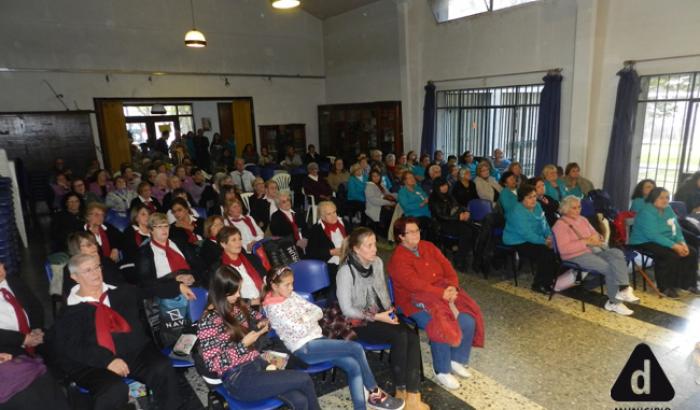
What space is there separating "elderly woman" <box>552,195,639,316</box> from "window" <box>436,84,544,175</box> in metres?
4.39

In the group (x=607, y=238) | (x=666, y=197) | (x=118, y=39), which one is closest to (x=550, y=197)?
(x=607, y=238)

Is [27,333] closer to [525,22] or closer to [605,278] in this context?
[605,278]

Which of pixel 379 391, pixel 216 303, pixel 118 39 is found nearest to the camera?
pixel 216 303

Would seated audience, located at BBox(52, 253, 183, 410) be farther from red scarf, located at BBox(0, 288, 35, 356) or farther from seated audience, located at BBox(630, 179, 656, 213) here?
seated audience, located at BBox(630, 179, 656, 213)

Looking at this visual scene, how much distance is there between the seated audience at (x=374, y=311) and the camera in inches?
114

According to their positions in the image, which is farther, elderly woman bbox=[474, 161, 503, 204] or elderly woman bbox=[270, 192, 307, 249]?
elderly woman bbox=[474, 161, 503, 204]

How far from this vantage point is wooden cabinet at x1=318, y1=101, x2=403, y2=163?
11531 mm

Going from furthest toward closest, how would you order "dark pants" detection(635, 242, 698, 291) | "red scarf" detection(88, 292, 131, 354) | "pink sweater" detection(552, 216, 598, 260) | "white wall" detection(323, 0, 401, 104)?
"white wall" detection(323, 0, 401, 104) → "dark pants" detection(635, 242, 698, 291) → "pink sweater" detection(552, 216, 598, 260) → "red scarf" detection(88, 292, 131, 354)

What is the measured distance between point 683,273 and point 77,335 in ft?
17.6

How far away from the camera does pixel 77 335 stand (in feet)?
8.67

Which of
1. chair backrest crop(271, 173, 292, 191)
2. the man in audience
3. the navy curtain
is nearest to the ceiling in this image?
chair backrest crop(271, 173, 292, 191)

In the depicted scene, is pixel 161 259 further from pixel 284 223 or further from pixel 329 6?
pixel 329 6

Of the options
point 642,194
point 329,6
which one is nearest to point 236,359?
point 642,194

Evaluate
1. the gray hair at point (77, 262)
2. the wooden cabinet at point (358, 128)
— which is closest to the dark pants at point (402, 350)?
the gray hair at point (77, 262)
